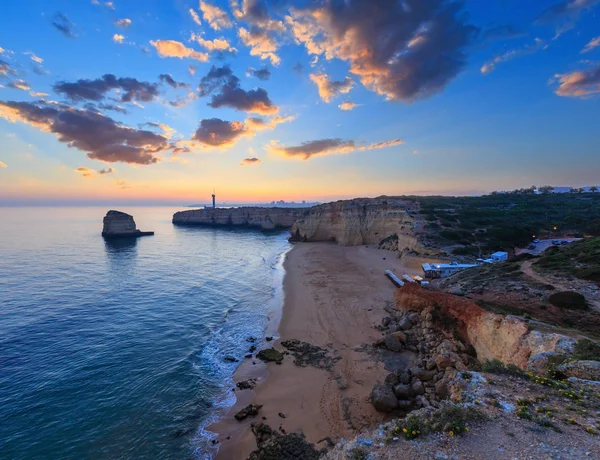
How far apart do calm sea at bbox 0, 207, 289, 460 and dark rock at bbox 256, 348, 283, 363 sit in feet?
5.93

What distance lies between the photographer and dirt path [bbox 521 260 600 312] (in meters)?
18.4

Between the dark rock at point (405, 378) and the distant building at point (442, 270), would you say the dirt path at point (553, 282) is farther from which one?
the dark rock at point (405, 378)

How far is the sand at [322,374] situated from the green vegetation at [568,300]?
12.3m

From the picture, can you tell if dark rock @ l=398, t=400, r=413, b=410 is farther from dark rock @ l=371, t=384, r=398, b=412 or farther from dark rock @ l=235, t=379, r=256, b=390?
dark rock @ l=235, t=379, r=256, b=390

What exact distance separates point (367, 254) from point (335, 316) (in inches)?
1306

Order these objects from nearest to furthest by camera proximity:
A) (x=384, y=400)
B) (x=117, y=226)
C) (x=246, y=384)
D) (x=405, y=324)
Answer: (x=384, y=400) → (x=246, y=384) → (x=405, y=324) → (x=117, y=226)

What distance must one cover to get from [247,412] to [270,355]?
18.8 ft

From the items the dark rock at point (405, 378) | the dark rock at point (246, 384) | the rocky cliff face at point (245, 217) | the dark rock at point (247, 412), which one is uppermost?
the rocky cliff face at point (245, 217)

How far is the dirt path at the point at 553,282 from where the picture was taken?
60.5 ft

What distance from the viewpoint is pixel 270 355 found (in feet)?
67.0

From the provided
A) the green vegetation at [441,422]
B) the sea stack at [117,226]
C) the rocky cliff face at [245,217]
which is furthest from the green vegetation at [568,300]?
the sea stack at [117,226]

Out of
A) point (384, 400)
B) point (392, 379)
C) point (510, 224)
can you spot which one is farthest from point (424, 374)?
point (510, 224)

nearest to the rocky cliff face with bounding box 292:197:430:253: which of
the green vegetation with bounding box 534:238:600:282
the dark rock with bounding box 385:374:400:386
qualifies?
the green vegetation with bounding box 534:238:600:282

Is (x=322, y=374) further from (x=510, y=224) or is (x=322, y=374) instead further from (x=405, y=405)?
(x=510, y=224)
